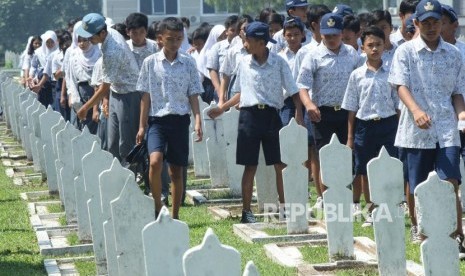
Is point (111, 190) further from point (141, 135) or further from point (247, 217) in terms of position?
point (141, 135)

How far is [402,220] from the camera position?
920cm

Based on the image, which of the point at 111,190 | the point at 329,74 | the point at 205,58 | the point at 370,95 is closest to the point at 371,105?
the point at 370,95

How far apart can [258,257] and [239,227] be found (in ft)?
4.76

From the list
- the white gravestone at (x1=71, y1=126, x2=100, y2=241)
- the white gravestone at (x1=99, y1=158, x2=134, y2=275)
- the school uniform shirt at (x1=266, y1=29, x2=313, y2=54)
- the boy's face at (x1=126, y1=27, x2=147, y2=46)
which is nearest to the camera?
the white gravestone at (x1=99, y1=158, x2=134, y2=275)

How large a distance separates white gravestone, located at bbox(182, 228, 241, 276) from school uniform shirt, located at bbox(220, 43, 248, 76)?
7.83m

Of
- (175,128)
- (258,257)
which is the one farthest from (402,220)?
(175,128)

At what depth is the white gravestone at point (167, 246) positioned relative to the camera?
23.8ft

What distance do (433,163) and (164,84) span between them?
3.31 meters

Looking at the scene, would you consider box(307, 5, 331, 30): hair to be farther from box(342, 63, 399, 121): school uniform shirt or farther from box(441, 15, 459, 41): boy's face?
box(441, 15, 459, 41): boy's face

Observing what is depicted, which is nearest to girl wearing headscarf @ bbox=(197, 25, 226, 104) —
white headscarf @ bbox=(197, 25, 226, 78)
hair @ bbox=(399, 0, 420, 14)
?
white headscarf @ bbox=(197, 25, 226, 78)

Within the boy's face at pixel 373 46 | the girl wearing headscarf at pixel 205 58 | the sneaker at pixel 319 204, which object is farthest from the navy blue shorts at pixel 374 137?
the girl wearing headscarf at pixel 205 58

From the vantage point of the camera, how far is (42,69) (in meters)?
25.6

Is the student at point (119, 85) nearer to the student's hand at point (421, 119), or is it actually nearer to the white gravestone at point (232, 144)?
the white gravestone at point (232, 144)

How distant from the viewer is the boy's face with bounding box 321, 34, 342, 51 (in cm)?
1275
